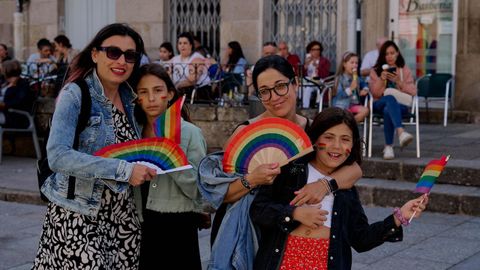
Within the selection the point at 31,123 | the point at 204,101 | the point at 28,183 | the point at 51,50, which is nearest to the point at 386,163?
the point at 204,101

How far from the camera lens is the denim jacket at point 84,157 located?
395cm

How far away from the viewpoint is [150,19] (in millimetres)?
17891

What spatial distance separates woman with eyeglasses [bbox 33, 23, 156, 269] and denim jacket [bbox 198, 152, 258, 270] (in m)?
0.29

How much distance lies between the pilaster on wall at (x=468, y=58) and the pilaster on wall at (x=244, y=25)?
12.5 feet

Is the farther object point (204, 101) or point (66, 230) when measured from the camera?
point (204, 101)

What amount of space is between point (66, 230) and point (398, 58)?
7.71m

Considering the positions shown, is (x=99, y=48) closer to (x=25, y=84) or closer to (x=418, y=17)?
(x=25, y=84)

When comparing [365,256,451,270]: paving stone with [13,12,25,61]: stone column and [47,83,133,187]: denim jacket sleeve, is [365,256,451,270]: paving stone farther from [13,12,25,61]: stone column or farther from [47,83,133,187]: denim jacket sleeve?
[13,12,25,61]: stone column

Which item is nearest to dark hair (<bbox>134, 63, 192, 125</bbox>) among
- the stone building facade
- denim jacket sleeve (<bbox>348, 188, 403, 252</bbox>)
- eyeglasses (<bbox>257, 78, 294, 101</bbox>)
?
eyeglasses (<bbox>257, 78, 294, 101</bbox>)

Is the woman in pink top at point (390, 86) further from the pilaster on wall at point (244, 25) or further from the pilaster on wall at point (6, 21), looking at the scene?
the pilaster on wall at point (6, 21)

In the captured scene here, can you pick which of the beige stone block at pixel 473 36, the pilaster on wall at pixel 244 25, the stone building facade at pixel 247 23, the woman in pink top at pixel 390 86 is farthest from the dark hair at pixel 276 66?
the pilaster on wall at pixel 244 25

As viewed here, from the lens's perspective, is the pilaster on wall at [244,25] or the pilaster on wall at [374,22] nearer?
the pilaster on wall at [374,22]

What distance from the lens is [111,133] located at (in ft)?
13.6

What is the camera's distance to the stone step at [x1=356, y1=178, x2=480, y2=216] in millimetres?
8859
